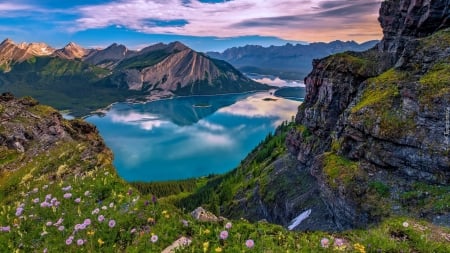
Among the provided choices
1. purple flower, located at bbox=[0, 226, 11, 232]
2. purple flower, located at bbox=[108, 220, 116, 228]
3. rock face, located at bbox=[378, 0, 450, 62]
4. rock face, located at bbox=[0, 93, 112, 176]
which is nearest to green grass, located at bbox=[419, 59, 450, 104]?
rock face, located at bbox=[378, 0, 450, 62]

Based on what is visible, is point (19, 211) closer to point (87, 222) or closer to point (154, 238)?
point (87, 222)

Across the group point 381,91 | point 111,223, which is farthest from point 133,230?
point 381,91

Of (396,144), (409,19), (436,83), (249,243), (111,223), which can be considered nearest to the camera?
(249,243)

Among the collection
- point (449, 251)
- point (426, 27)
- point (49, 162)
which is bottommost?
point (49, 162)

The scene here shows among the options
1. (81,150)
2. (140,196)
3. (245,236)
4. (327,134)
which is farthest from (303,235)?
(327,134)

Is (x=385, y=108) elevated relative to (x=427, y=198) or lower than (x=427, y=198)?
elevated

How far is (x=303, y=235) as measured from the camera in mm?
10797

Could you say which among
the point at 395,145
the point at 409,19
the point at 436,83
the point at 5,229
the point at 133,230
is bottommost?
the point at 395,145

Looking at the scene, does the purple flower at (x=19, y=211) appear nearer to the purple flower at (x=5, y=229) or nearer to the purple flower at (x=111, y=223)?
the purple flower at (x=5, y=229)


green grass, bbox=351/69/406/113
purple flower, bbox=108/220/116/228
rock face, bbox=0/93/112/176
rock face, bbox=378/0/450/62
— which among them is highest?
rock face, bbox=378/0/450/62

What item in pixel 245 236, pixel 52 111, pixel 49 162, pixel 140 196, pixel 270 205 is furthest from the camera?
pixel 270 205

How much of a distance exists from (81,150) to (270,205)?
37483 millimetres

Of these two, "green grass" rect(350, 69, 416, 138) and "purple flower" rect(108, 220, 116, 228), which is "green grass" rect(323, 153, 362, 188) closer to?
"green grass" rect(350, 69, 416, 138)

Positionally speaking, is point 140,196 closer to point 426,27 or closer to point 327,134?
point 426,27
